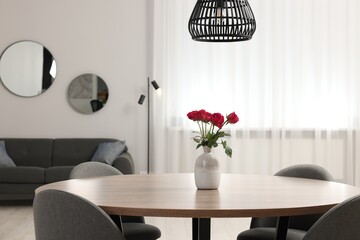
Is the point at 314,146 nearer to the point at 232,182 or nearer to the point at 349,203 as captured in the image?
the point at 232,182

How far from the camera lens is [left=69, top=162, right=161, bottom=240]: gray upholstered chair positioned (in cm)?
402

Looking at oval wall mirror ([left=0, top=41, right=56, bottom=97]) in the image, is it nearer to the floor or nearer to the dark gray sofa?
the dark gray sofa

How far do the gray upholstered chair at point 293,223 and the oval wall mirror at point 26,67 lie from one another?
504 cm

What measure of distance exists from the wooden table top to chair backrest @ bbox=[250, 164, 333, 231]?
0.68 feet

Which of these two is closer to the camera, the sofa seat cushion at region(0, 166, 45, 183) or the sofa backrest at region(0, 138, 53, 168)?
the sofa seat cushion at region(0, 166, 45, 183)

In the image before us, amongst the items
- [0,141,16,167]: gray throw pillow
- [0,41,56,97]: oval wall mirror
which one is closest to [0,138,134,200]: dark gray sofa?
[0,141,16,167]: gray throw pillow

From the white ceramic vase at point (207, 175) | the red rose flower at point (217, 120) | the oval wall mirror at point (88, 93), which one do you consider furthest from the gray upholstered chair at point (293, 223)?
the oval wall mirror at point (88, 93)

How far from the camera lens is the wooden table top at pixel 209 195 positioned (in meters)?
3.07

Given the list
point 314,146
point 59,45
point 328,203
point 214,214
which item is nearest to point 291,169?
point 328,203

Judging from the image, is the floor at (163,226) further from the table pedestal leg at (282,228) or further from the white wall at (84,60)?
the table pedestal leg at (282,228)

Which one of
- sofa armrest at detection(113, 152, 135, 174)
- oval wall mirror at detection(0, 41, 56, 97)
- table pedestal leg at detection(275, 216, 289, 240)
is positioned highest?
oval wall mirror at detection(0, 41, 56, 97)

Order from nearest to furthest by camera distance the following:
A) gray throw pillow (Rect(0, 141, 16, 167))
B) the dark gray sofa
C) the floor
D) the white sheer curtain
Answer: the floor → gray throw pillow (Rect(0, 141, 16, 167)) → the dark gray sofa → the white sheer curtain

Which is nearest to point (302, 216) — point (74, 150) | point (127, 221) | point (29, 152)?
point (127, 221)

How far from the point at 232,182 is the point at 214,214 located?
1.10 metres
